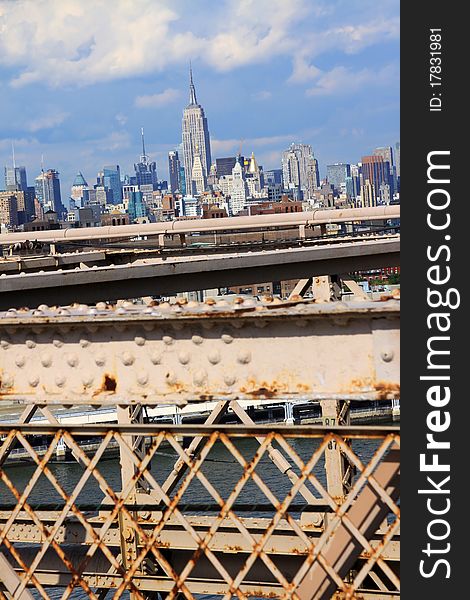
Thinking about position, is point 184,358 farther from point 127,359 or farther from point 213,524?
point 213,524

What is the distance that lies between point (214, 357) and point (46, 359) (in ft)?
1.70

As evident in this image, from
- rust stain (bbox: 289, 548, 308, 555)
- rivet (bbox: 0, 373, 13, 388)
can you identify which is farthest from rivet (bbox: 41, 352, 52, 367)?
rust stain (bbox: 289, 548, 308, 555)

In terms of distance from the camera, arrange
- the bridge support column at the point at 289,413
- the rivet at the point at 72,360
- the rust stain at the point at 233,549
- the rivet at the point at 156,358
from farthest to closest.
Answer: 1. the bridge support column at the point at 289,413
2. the rust stain at the point at 233,549
3. the rivet at the point at 72,360
4. the rivet at the point at 156,358

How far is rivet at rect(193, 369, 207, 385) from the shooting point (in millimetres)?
3230

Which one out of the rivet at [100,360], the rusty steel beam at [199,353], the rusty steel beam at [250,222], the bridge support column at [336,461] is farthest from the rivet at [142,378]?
the rusty steel beam at [250,222]

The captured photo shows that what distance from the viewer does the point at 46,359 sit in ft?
11.2

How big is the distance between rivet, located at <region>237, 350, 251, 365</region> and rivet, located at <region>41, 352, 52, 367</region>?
22.4 inches

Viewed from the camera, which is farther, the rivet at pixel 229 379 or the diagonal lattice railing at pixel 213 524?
the rivet at pixel 229 379

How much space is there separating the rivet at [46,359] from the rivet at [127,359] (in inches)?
9.0

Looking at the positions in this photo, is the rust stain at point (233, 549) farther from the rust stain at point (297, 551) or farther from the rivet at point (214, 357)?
the rivet at point (214, 357)

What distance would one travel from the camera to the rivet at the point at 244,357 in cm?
320

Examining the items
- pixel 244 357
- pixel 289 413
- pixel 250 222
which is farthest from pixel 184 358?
pixel 289 413

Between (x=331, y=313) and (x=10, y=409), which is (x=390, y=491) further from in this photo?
(x=10, y=409)

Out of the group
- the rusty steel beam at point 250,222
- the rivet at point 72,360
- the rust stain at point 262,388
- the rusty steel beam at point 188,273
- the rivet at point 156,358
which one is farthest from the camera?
the rusty steel beam at point 250,222
